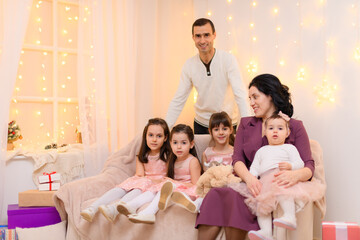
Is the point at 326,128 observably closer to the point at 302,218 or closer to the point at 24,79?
the point at 302,218

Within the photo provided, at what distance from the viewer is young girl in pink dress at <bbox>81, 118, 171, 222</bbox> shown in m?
2.11

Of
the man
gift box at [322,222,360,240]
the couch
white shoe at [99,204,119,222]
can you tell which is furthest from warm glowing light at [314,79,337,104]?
white shoe at [99,204,119,222]

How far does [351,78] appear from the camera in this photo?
242 centimetres

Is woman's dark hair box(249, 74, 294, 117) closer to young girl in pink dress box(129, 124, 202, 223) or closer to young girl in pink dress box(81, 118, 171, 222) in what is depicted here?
young girl in pink dress box(129, 124, 202, 223)

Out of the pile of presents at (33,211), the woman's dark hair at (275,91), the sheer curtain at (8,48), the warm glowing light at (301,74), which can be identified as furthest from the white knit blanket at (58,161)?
the warm glowing light at (301,74)

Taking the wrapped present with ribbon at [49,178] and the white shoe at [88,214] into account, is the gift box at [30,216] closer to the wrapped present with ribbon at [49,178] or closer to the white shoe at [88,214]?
the wrapped present with ribbon at [49,178]

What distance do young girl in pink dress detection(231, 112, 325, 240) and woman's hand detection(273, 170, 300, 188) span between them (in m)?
Result: 0.02

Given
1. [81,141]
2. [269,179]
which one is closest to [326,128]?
[269,179]

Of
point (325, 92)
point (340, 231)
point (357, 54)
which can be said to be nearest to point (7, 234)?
point (340, 231)

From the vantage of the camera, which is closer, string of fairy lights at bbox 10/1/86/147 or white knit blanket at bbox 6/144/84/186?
white knit blanket at bbox 6/144/84/186

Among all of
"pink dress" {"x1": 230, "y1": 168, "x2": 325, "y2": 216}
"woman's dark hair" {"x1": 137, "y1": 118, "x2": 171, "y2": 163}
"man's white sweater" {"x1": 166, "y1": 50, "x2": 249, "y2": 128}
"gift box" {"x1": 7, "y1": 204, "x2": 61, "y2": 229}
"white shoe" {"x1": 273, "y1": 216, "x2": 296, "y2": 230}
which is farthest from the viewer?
"man's white sweater" {"x1": 166, "y1": 50, "x2": 249, "y2": 128}

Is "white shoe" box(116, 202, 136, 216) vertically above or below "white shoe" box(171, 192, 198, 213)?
below

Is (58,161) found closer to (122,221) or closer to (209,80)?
(122,221)

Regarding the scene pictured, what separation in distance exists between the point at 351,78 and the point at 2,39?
245 cm
